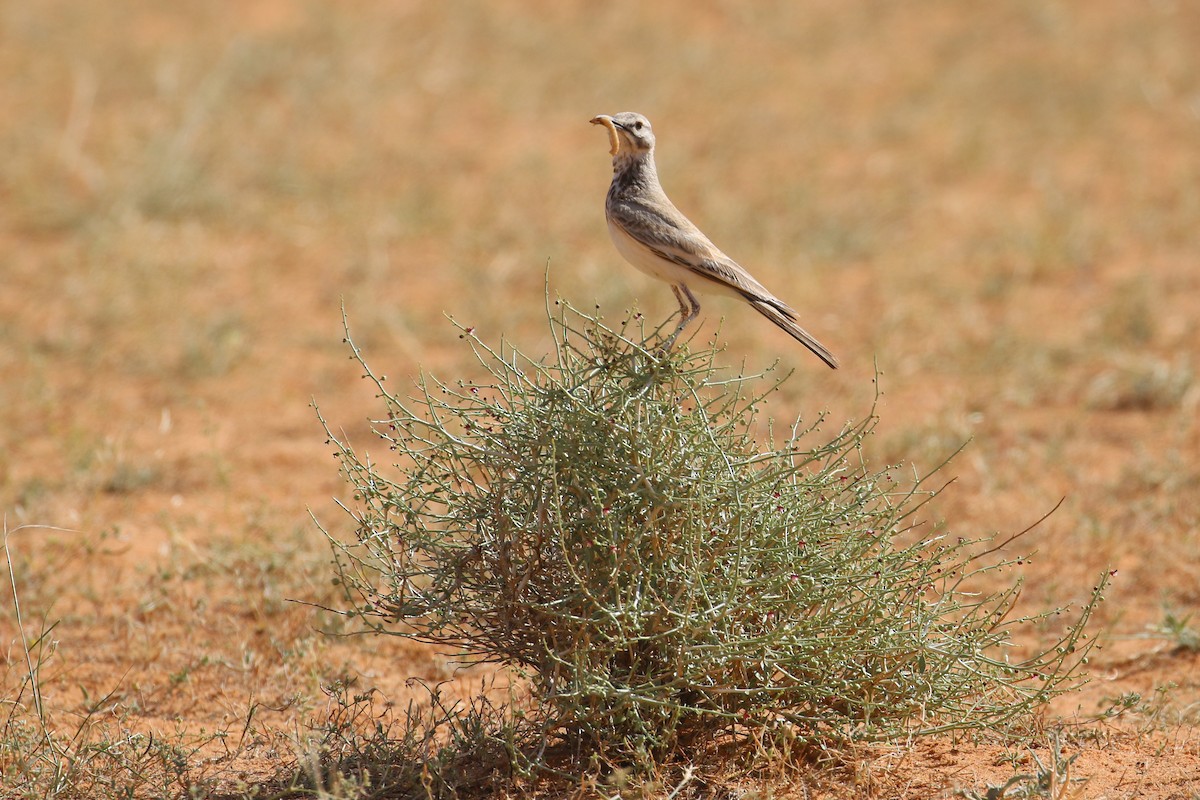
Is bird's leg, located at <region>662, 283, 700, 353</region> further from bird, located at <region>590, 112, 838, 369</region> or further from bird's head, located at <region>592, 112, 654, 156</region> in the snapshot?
bird's head, located at <region>592, 112, 654, 156</region>

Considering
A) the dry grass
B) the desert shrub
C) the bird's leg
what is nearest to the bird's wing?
the bird's leg

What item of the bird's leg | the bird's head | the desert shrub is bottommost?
the desert shrub

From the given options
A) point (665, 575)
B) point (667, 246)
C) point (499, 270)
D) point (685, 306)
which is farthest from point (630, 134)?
point (499, 270)

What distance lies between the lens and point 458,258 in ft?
30.5

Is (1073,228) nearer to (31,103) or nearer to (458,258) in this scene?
(458,258)

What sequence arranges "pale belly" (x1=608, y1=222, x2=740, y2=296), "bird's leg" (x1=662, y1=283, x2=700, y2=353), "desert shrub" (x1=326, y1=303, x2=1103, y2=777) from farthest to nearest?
1. "pale belly" (x1=608, y1=222, x2=740, y2=296)
2. "bird's leg" (x1=662, y1=283, x2=700, y2=353)
3. "desert shrub" (x1=326, y1=303, x2=1103, y2=777)

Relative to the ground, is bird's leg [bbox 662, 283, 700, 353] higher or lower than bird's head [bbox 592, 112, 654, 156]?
lower

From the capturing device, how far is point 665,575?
3691mm

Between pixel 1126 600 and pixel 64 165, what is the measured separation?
8.15 meters

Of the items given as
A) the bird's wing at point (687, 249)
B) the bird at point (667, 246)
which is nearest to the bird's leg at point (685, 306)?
the bird at point (667, 246)

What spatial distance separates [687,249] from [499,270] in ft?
16.7

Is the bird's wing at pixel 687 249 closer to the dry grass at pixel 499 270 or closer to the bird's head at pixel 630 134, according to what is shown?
the bird's head at pixel 630 134

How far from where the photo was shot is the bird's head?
4202mm

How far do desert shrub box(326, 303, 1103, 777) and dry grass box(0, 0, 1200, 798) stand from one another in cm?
30
